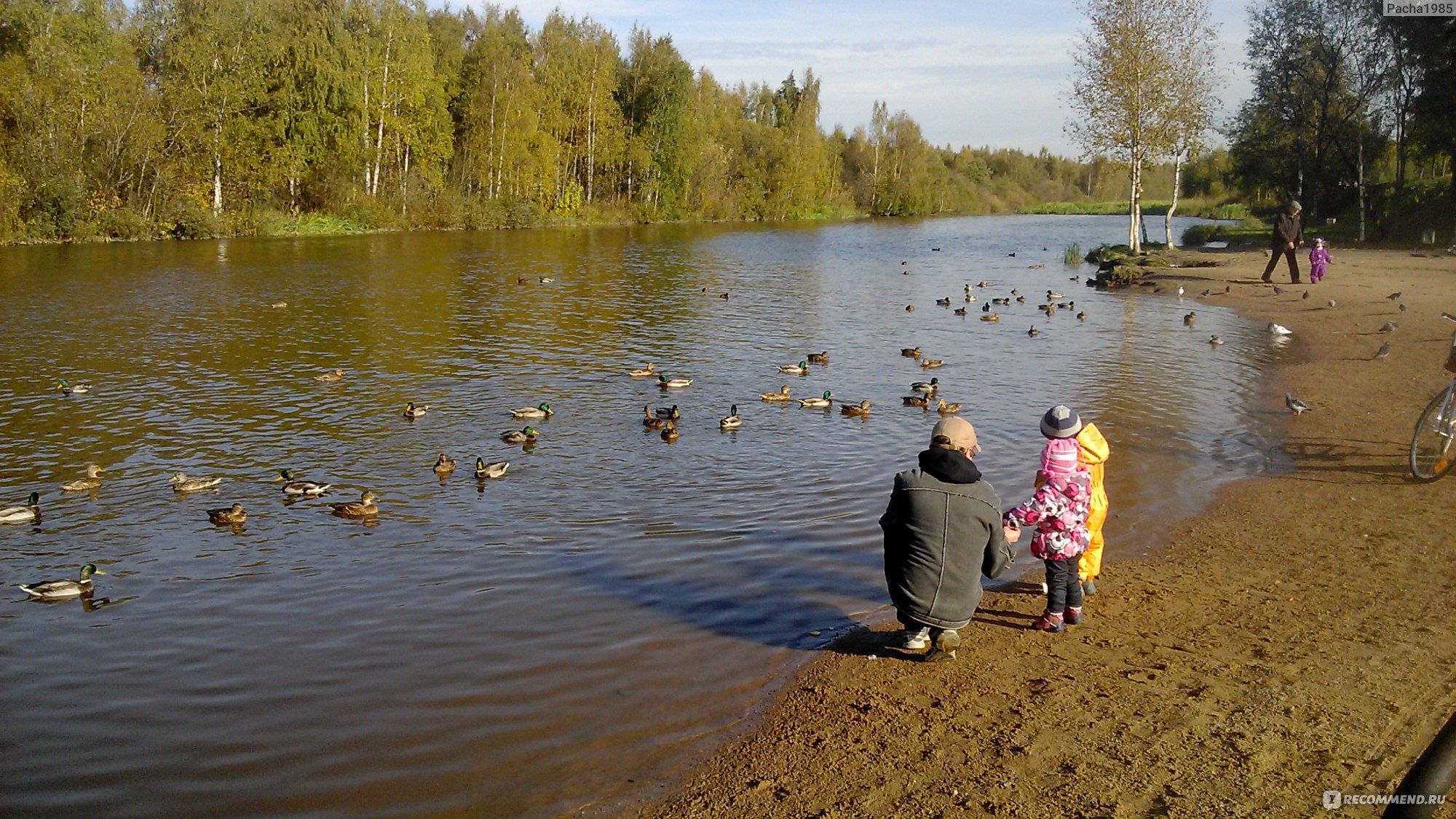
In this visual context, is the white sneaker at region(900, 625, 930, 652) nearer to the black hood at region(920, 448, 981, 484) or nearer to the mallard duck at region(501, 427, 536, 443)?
the black hood at region(920, 448, 981, 484)

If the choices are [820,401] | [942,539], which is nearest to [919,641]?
[942,539]

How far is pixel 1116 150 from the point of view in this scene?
38.3 m

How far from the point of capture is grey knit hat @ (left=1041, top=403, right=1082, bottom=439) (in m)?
6.66

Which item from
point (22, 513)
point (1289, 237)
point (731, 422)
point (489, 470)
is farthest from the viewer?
point (1289, 237)

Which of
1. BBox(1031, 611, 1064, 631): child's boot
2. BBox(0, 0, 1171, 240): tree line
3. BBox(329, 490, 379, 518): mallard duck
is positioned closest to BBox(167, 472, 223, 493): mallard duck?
BBox(329, 490, 379, 518): mallard duck

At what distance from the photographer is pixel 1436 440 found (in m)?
10.3

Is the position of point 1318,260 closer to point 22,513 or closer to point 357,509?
point 357,509

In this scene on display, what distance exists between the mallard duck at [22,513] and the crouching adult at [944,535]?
974 cm

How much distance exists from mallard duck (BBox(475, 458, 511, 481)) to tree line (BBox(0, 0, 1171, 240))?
41.4m

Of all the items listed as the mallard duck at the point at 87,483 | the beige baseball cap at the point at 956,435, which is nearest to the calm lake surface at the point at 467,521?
the mallard duck at the point at 87,483

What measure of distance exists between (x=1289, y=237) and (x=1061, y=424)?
24.9 metres

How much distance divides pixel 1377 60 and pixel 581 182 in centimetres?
5775

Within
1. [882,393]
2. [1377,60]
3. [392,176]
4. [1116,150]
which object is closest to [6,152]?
[392,176]

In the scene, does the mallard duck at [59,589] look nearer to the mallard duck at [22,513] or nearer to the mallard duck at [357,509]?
the mallard duck at [22,513]
